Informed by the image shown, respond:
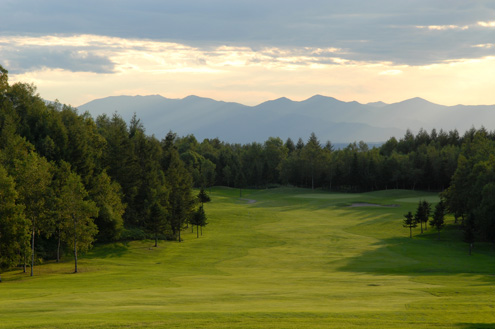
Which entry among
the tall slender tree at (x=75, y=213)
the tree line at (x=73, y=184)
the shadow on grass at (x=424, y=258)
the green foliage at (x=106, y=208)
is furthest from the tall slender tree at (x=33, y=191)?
the shadow on grass at (x=424, y=258)

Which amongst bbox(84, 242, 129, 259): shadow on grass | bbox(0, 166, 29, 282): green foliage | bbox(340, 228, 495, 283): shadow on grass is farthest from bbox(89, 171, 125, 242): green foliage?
bbox(340, 228, 495, 283): shadow on grass

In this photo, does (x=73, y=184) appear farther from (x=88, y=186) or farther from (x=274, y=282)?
(x=274, y=282)

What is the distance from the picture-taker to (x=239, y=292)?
106 feet

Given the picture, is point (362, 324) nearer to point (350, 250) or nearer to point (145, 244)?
point (350, 250)

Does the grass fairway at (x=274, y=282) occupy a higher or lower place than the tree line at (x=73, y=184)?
lower

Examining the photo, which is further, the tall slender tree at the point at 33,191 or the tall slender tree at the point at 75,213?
the tall slender tree at the point at 75,213

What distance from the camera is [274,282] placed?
39594 mm

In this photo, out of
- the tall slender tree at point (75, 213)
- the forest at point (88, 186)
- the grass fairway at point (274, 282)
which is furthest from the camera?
the tall slender tree at point (75, 213)

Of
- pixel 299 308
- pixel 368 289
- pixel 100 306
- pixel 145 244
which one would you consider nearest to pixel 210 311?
pixel 299 308

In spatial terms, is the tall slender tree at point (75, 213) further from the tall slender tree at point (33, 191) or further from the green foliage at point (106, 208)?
the green foliage at point (106, 208)

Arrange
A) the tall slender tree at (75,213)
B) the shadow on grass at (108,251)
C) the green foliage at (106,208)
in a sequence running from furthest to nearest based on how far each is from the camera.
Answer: the green foliage at (106,208) < the shadow on grass at (108,251) < the tall slender tree at (75,213)

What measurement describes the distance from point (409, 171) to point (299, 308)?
13201 centimetres

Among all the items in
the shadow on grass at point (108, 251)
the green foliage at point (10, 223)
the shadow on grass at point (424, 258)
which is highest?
the green foliage at point (10, 223)

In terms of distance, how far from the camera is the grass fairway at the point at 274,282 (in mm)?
22188
